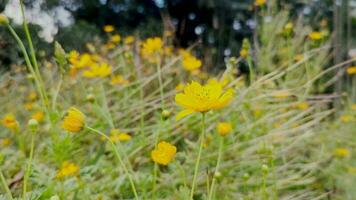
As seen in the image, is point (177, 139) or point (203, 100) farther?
point (177, 139)

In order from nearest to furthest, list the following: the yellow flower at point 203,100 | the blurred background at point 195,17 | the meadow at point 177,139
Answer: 1. the yellow flower at point 203,100
2. the meadow at point 177,139
3. the blurred background at point 195,17

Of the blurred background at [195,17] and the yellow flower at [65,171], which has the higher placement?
the yellow flower at [65,171]

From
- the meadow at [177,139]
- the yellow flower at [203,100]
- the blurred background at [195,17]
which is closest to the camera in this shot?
the yellow flower at [203,100]

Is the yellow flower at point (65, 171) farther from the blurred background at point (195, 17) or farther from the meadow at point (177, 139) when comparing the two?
the blurred background at point (195, 17)

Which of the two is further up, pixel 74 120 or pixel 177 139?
pixel 74 120

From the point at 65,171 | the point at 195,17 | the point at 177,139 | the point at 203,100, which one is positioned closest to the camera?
the point at 203,100

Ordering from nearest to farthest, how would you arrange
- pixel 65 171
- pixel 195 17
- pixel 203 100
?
pixel 203 100, pixel 65 171, pixel 195 17

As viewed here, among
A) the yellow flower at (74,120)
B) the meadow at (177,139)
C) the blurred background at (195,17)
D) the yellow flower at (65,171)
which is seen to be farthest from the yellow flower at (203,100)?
the blurred background at (195,17)

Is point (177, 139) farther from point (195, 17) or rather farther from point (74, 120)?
point (195, 17)

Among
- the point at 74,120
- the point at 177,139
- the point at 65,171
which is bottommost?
the point at 177,139

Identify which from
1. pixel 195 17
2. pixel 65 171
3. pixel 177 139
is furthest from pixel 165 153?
pixel 195 17
